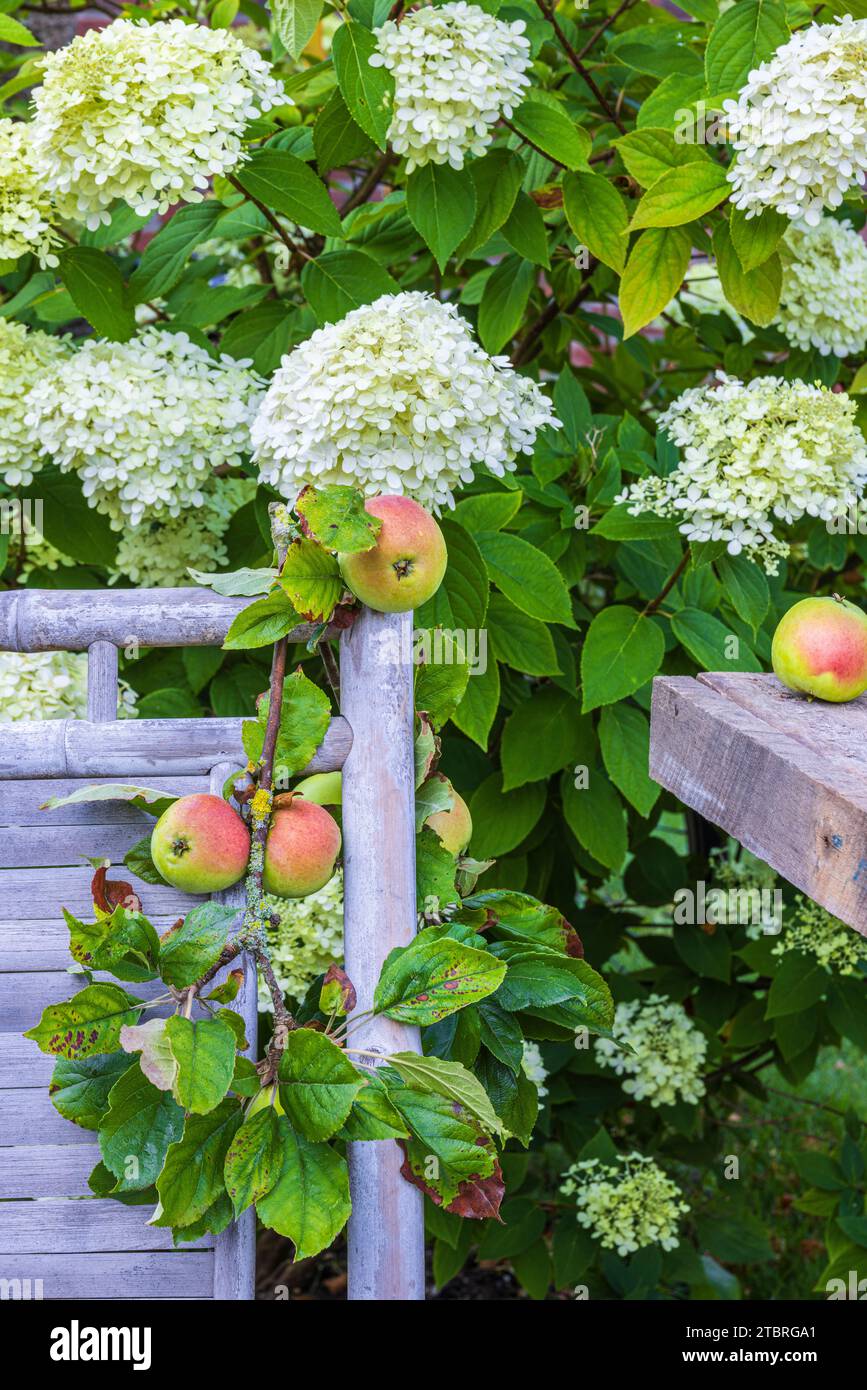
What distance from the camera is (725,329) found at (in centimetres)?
238

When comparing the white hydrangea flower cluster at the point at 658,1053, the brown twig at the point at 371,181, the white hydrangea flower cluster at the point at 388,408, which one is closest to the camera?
the white hydrangea flower cluster at the point at 388,408

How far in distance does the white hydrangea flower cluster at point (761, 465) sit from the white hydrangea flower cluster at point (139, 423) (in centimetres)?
53

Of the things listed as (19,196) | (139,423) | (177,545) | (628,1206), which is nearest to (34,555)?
(177,545)

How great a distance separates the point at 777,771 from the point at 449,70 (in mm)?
952

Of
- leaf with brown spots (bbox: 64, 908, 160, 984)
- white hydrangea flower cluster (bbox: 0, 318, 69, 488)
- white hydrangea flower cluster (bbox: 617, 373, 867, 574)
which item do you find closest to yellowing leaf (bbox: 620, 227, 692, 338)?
white hydrangea flower cluster (bbox: 617, 373, 867, 574)

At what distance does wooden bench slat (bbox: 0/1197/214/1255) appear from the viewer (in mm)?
1037

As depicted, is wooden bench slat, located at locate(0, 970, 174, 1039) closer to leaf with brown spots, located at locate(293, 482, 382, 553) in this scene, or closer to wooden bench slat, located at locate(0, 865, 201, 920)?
wooden bench slat, located at locate(0, 865, 201, 920)

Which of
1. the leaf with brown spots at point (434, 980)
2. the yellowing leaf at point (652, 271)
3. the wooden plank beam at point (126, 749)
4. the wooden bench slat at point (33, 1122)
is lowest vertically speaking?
the wooden bench slat at point (33, 1122)

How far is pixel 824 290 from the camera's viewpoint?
6.13ft

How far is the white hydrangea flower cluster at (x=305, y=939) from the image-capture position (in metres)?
1.76

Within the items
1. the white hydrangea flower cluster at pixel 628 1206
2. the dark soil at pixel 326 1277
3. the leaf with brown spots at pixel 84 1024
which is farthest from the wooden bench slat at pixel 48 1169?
the dark soil at pixel 326 1277

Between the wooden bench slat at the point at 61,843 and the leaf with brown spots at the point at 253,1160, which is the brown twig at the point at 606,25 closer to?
the wooden bench slat at the point at 61,843

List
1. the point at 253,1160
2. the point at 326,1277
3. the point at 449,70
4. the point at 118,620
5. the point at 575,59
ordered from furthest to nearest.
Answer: the point at 326,1277
the point at 575,59
the point at 449,70
the point at 118,620
the point at 253,1160

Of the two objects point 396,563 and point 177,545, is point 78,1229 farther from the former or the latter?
point 177,545
